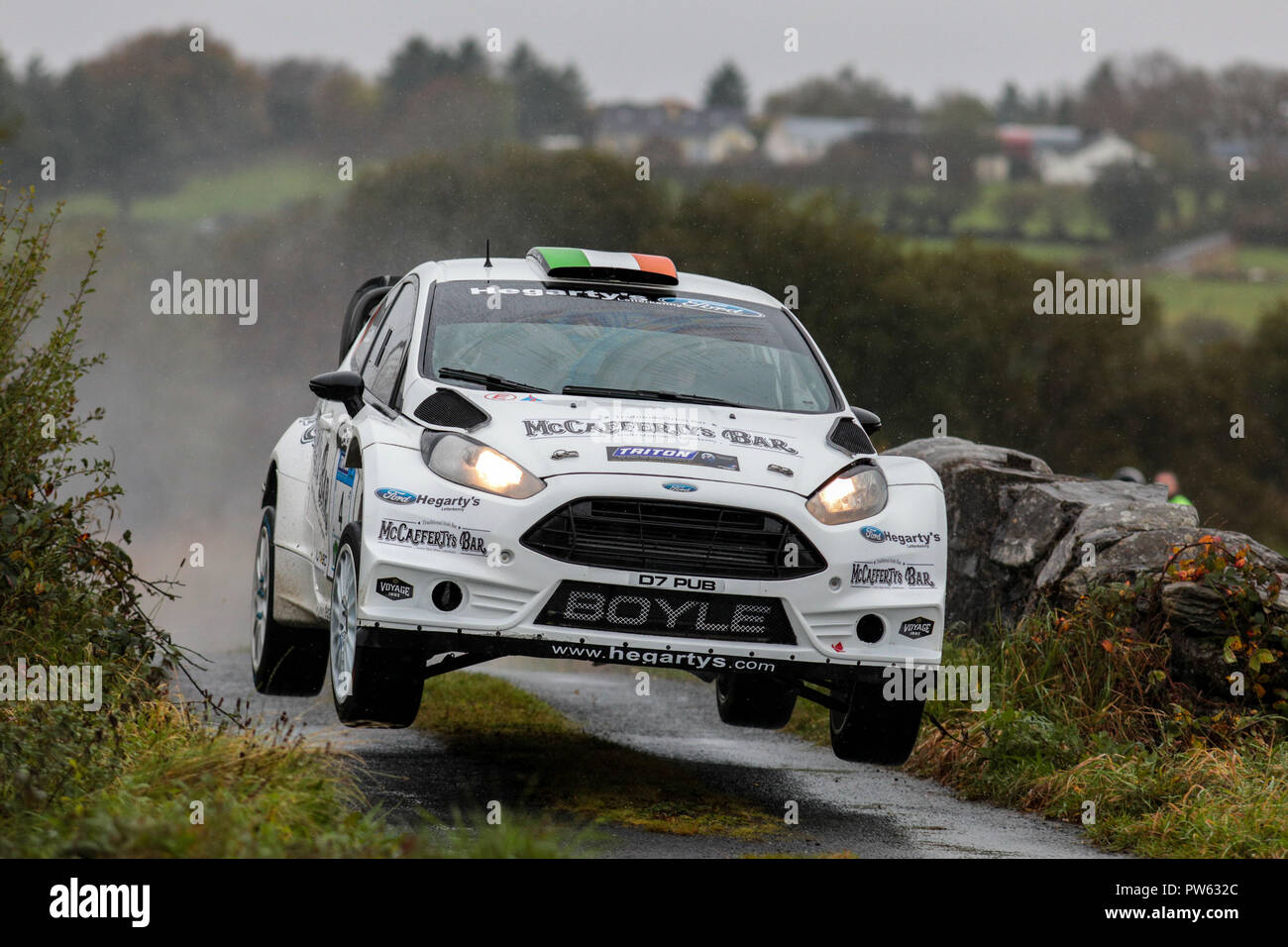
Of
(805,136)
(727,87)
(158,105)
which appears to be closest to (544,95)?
(805,136)

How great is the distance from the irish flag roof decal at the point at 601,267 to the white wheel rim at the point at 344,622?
6.43ft

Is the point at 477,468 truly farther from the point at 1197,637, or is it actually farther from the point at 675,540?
the point at 1197,637

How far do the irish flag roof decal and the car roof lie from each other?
0.11ft

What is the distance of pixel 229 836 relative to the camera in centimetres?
492

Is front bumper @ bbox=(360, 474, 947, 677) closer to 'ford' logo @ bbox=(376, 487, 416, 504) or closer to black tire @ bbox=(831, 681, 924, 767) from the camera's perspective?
'ford' logo @ bbox=(376, 487, 416, 504)

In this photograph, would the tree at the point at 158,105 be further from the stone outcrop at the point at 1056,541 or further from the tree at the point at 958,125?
the stone outcrop at the point at 1056,541

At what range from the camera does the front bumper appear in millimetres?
6738

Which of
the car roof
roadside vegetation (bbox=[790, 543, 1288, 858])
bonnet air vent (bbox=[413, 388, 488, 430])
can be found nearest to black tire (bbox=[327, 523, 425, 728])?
bonnet air vent (bbox=[413, 388, 488, 430])

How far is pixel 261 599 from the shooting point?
9.60 m

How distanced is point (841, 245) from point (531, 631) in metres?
35.2

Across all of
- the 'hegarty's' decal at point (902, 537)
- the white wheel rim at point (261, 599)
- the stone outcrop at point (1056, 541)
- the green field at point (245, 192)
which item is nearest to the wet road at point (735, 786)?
the white wheel rim at point (261, 599)
